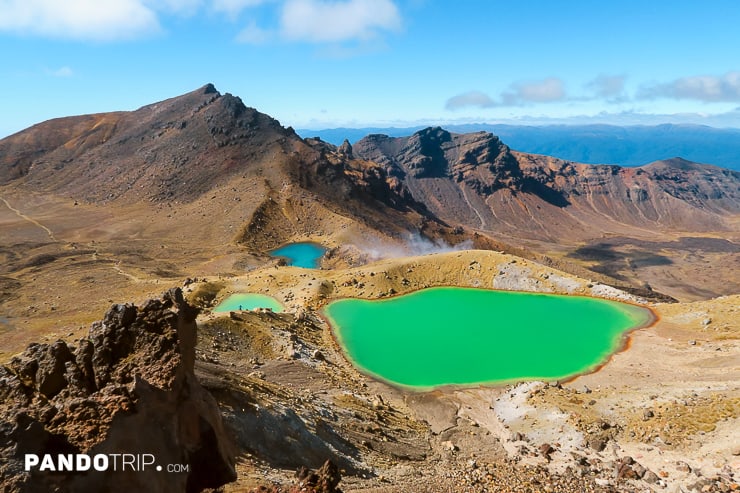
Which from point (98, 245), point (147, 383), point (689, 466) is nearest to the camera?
point (147, 383)

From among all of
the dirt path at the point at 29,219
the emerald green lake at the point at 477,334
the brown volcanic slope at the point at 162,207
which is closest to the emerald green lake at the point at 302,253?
the brown volcanic slope at the point at 162,207

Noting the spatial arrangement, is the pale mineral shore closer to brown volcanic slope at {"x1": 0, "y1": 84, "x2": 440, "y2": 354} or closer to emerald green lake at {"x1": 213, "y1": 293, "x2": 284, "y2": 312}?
emerald green lake at {"x1": 213, "y1": 293, "x2": 284, "y2": 312}

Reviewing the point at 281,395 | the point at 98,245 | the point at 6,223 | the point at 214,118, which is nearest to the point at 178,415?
the point at 281,395

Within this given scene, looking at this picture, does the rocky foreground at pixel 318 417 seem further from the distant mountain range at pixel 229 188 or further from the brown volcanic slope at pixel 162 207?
the distant mountain range at pixel 229 188

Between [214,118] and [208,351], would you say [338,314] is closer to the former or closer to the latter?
[208,351]

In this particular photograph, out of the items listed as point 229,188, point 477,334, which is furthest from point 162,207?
point 477,334

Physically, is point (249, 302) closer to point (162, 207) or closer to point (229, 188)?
point (229, 188)
